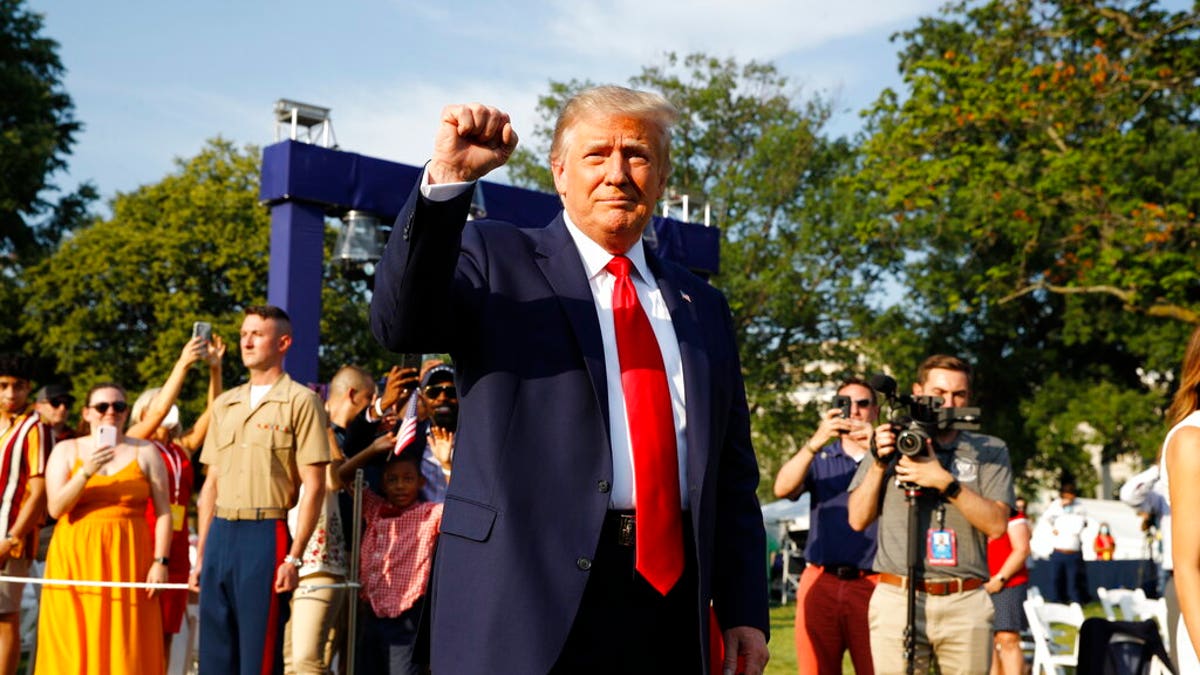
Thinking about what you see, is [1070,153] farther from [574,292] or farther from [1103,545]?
[574,292]

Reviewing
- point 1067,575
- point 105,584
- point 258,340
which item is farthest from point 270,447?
point 1067,575

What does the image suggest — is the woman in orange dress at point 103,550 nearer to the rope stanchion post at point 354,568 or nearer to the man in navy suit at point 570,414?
the rope stanchion post at point 354,568

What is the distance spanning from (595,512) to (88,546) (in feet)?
18.1

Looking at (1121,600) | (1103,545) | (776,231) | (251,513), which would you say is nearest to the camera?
(251,513)

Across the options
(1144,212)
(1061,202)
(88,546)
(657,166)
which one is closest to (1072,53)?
(1061,202)

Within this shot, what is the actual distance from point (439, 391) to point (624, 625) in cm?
409

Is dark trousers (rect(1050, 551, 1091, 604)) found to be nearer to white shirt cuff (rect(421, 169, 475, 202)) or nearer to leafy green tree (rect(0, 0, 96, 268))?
white shirt cuff (rect(421, 169, 475, 202))

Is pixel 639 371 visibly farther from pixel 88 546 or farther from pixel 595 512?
pixel 88 546

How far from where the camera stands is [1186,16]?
18.7 meters

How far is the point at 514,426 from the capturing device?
251 cm

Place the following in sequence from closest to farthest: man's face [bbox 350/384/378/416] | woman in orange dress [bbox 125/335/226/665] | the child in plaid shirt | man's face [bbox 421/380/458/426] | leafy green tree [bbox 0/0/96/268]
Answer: man's face [bbox 421/380/458/426] < the child in plaid shirt < woman in orange dress [bbox 125/335/226/665] < man's face [bbox 350/384/378/416] < leafy green tree [bbox 0/0/96/268]

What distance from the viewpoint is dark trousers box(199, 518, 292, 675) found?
6125mm

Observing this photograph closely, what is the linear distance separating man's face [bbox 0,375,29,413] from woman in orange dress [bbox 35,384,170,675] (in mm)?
949

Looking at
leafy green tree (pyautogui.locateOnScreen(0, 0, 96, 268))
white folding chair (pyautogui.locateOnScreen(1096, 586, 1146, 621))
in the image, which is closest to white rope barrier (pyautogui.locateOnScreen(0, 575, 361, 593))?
white folding chair (pyautogui.locateOnScreen(1096, 586, 1146, 621))
